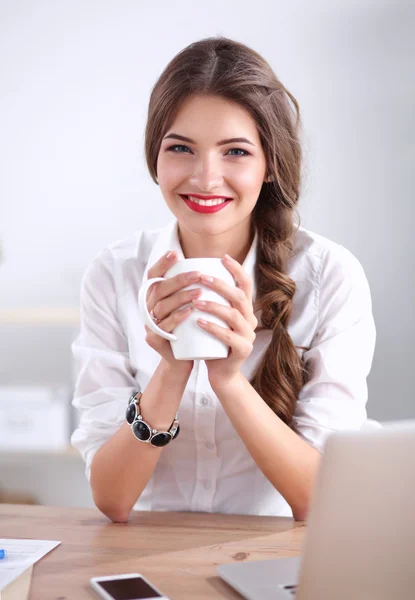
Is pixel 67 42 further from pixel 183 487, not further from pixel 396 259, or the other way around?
pixel 183 487

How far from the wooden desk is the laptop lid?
0.77 ft

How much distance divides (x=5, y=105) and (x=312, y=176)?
1.29 meters

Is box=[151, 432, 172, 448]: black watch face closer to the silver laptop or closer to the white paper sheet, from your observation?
the white paper sheet

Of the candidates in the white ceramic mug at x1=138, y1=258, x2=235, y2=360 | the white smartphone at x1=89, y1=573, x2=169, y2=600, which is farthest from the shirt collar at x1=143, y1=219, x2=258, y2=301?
the white smartphone at x1=89, y1=573, x2=169, y2=600

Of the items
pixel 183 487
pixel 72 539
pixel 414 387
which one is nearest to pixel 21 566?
pixel 72 539

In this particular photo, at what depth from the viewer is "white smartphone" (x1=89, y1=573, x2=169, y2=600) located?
863mm

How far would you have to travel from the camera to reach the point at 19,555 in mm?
1035

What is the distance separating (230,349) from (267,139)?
46cm

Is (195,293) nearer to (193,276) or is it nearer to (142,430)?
(193,276)

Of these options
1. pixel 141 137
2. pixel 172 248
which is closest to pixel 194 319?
pixel 172 248

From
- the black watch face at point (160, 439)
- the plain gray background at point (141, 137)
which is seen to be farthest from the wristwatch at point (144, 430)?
the plain gray background at point (141, 137)

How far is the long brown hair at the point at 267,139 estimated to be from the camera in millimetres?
1376

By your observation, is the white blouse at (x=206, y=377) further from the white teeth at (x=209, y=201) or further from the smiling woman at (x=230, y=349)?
the white teeth at (x=209, y=201)

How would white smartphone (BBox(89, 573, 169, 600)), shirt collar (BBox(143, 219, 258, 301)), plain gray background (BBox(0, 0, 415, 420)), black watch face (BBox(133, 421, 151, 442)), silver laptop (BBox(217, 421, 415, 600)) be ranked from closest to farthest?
silver laptop (BBox(217, 421, 415, 600)) < white smartphone (BBox(89, 573, 169, 600)) < black watch face (BBox(133, 421, 151, 442)) < shirt collar (BBox(143, 219, 258, 301)) < plain gray background (BBox(0, 0, 415, 420))
